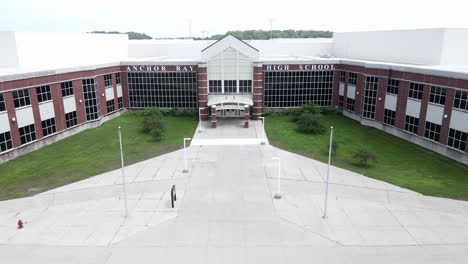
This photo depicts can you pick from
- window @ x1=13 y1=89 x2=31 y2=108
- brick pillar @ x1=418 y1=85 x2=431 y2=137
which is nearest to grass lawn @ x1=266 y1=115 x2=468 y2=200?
brick pillar @ x1=418 y1=85 x2=431 y2=137

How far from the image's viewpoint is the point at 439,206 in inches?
977

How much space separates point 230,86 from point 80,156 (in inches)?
905

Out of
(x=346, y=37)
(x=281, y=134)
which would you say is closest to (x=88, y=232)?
(x=281, y=134)

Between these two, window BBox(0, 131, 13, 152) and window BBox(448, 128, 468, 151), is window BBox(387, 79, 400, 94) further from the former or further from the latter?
window BBox(0, 131, 13, 152)

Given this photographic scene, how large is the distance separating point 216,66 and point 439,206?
109 ft

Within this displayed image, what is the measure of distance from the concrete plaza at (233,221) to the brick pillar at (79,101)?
17.6 metres

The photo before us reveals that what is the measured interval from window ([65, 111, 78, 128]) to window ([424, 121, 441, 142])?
136ft

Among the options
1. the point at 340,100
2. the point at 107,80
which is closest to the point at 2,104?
the point at 107,80

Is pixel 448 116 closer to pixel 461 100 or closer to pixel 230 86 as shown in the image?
pixel 461 100

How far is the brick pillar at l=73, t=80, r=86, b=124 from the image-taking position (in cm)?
4428

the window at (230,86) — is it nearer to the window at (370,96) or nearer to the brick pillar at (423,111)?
the window at (370,96)

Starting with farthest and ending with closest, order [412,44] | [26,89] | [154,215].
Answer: [412,44] → [26,89] → [154,215]

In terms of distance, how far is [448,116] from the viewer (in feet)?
113

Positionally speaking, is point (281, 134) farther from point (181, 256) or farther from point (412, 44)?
point (181, 256)
